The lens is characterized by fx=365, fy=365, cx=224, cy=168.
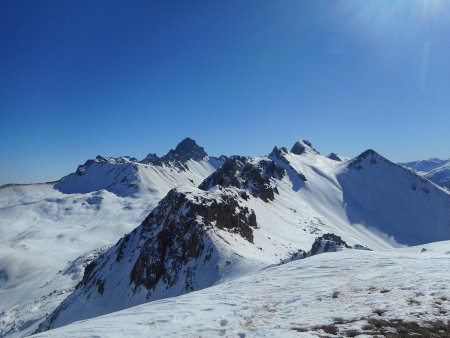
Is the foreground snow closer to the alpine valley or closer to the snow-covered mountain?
the alpine valley

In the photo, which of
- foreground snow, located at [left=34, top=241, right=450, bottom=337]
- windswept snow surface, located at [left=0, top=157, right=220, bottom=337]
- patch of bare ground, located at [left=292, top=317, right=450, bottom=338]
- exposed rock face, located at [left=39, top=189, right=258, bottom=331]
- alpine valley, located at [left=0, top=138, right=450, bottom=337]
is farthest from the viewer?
windswept snow surface, located at [left=0, top=157, right=220, bottom=337]

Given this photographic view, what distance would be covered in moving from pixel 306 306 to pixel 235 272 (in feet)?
89.0

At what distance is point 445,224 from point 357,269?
17120cm

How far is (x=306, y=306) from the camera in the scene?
16641 millimetres

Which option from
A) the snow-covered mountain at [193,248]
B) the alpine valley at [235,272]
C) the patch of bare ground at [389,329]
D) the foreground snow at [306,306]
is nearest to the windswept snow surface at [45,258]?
the alpine valley at [235,272]

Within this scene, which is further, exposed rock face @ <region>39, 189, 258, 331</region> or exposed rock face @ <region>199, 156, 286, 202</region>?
exposed rock face @ <region>199, 156, 286, 202</region>

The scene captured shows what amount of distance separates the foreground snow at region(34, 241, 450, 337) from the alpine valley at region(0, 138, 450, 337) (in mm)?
69

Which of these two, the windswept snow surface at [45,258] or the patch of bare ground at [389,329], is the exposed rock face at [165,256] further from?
the patch of bare ground at [389,329]

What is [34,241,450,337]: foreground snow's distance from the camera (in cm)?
1408

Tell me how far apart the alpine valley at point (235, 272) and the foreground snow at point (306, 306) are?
69mm

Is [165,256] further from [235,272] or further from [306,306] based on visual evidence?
→ [306,306]

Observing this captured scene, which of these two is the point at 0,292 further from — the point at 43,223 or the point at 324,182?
the point at 324,182

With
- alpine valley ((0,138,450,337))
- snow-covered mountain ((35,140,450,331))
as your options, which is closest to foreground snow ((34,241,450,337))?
alpine valley ((0,138,450,337))

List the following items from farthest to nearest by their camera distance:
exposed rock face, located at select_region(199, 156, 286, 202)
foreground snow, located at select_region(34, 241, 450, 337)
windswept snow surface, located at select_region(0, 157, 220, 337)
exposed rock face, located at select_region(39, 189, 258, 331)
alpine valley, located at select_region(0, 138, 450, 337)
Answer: exposed rock face, located at select_region(199, 156, 286, 202)
windswept snow surface, located at select_region(0, 157, 220, 337)
exposed rock face, located at select_region(39, 189, 258, 331)
alpine valley, located at select_region(0, 138, 450, 337)
foreground snow, located at select_region(34, 241, 450, 337)
